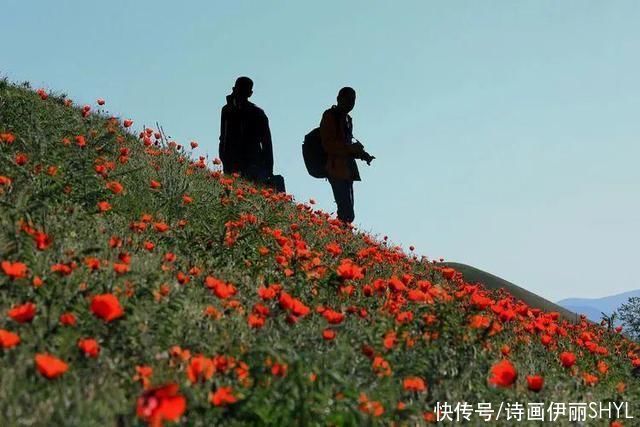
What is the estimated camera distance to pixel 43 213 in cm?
561

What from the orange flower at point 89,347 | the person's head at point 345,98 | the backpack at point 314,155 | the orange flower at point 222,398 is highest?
the person's head at point 345,98

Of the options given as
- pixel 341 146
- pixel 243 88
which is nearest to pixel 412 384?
pixel 341 146

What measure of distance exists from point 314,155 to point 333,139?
502mm

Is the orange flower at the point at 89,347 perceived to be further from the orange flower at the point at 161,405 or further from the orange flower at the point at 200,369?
the orange flower at the point at 161,405

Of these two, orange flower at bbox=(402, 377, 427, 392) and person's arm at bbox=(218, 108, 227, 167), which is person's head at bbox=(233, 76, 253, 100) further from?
orange flower at bbox=(402, 377, 427, 392)

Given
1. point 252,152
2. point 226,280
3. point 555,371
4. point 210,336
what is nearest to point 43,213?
point 226,280

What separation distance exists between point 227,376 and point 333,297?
2.07 m

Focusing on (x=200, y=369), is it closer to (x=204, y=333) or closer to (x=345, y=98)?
(x=204, y=333)

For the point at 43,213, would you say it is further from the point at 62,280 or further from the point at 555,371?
the point at 555,371

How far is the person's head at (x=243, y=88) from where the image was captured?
47.9 feet

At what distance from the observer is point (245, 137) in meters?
15.0

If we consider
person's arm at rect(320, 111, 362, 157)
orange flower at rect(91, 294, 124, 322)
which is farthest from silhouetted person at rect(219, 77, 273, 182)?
orange flower at rect(91, 294, 124, 322)

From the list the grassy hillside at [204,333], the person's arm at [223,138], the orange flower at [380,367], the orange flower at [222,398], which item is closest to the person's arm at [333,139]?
the person's arm at [223,138]

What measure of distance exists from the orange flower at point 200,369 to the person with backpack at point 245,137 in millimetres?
11372
